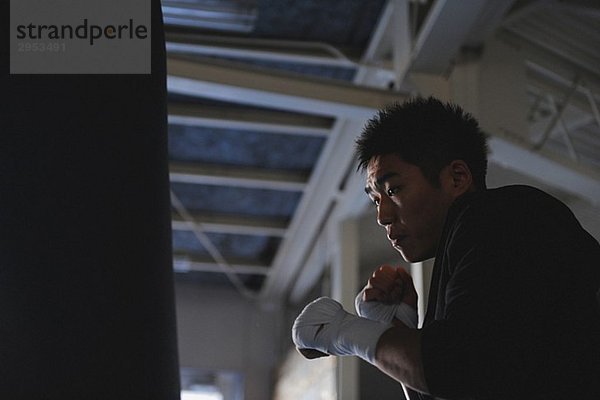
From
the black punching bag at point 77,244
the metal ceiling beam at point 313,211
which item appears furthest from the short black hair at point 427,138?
the metal ceiling beam at point 313,211

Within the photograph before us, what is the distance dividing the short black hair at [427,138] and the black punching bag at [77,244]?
661 mm

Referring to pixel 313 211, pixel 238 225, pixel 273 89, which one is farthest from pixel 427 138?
pixel 238 225

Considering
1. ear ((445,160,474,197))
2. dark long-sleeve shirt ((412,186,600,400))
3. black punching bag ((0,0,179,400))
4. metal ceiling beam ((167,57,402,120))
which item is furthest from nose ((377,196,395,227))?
metal ceiling beam ((167,57,402,120))

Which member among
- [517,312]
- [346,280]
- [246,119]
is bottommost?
[346,280]

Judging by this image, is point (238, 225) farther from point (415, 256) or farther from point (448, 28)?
point (415, 256)

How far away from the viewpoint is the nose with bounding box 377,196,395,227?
5.15ft

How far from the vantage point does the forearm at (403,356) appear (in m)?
1.26

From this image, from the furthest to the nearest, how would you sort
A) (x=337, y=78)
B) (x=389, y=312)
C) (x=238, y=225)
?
(x=238, y=225) → (x=337, y=78) → (x=389, y=312)

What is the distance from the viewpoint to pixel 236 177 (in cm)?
686

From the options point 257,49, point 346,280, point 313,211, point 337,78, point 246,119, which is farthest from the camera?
point 313,211

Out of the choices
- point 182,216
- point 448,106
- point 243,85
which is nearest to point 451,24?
point 243,85

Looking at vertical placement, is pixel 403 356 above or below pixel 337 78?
below

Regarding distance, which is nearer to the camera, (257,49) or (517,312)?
(517,312)

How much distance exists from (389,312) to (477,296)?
0.54 meters
